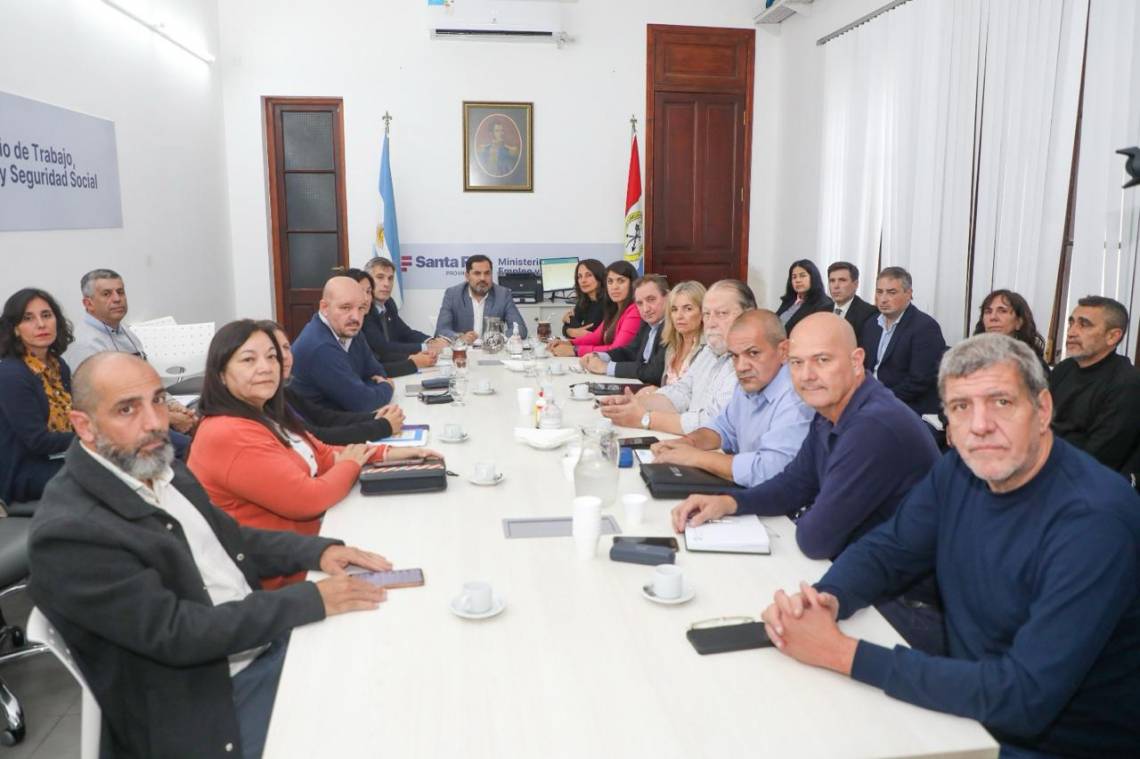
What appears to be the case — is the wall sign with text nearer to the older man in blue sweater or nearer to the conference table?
the conference table

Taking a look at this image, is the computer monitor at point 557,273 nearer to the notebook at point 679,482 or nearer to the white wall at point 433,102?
the white wall at point 433,102

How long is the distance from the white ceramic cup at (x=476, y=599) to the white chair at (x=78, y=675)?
681 millimetres

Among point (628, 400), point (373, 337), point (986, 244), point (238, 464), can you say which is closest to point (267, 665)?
point (238, 464)

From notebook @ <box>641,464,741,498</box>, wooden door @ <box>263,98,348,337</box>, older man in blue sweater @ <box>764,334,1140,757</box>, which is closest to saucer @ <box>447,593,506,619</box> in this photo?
older man in blue sweater @ <box>764,334,1140,757</box>

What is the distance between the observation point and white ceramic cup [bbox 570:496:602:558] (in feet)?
6.25

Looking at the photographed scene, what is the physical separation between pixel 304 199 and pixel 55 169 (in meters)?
3.16

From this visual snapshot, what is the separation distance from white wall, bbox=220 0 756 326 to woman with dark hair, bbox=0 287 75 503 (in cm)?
417

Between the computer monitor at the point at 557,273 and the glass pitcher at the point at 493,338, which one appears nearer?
the glass pitcher at the point at 493,338

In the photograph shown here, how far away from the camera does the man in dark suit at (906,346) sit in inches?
198

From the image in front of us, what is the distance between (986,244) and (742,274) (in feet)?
11.1

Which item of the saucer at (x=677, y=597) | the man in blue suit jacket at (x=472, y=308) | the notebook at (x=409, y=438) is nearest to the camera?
the saucer at (x=677, y=597)

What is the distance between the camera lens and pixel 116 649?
157cm

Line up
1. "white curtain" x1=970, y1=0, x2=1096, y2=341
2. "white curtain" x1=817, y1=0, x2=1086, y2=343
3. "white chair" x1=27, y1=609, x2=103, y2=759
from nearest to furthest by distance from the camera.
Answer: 1. "white chair" x1=27, y1=609, x2=103, y2=759
2. "white curtain" x1=970, y1=0, x2=1096, y2=341
3. "white curtain" x1=817, y1=0, x2=1086, y2=343

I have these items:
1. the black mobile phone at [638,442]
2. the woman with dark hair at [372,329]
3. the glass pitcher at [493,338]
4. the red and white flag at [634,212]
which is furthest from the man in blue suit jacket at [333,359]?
the red and white flag at [634,212]
